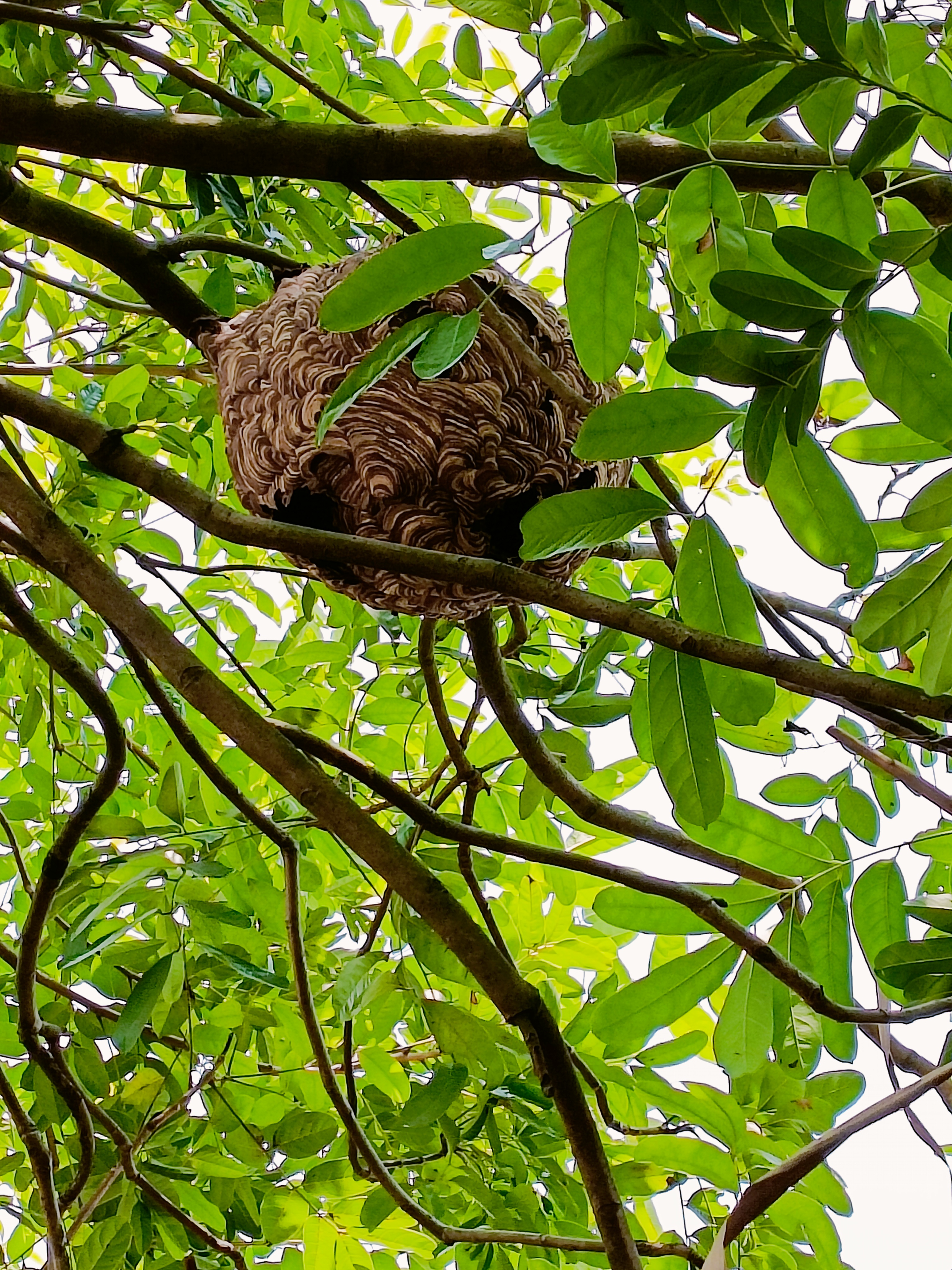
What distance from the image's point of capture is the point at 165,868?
0.74 m

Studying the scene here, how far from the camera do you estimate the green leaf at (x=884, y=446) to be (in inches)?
22.1

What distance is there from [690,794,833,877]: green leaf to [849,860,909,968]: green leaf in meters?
0.02

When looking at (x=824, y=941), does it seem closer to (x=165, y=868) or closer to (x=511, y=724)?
(x=511, y=724)

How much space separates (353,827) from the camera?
655 mm

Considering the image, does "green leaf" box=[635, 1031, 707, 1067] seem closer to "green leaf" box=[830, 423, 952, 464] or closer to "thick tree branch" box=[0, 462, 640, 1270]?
"thick tree branch" box=[0, 462, 640, 1270]

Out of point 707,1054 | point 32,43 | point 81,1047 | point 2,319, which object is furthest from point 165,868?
point 2,319

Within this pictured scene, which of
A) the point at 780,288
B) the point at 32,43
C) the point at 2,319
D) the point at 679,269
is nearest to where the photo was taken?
the point at 780,288

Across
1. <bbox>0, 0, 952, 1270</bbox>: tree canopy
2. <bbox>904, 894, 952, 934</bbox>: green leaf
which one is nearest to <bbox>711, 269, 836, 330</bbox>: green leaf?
<bbox>0, 0, 952, 1270</bbox>: tree canopy

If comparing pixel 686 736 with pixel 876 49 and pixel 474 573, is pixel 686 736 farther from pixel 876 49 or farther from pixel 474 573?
pixel 876 49

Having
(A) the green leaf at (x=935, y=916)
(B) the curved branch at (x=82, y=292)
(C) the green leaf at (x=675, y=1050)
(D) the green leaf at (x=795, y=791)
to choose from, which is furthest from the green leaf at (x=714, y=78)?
(B) the curved branch at (x=82, y=292)

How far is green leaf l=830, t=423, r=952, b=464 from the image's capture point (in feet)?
1.84

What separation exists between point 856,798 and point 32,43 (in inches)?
33.9

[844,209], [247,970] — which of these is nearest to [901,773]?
[844,209]

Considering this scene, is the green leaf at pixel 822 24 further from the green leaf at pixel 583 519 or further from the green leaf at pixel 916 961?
the green leaf at pixel 916 961
